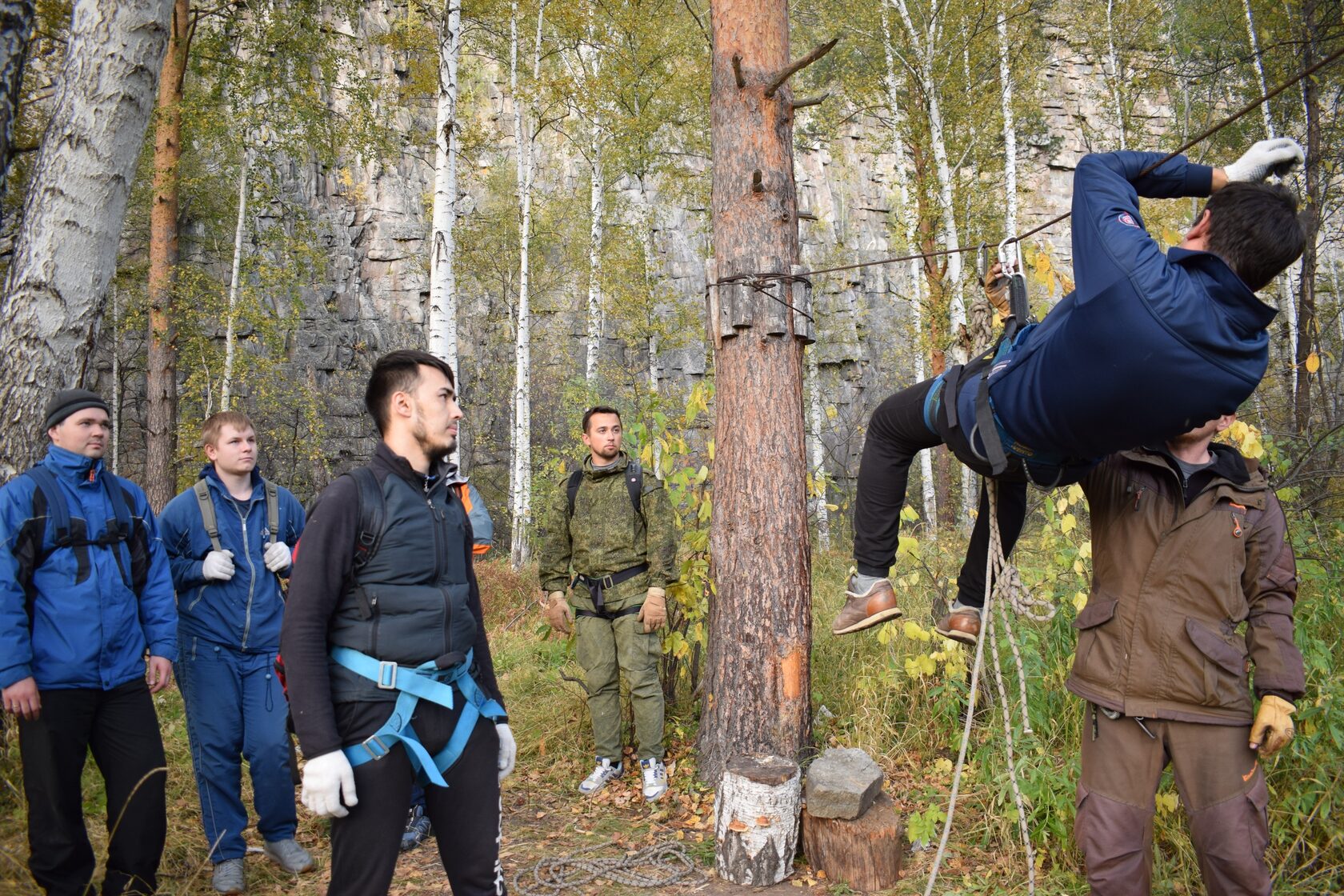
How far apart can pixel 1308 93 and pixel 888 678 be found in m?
7.97

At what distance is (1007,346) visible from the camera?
8.29ft

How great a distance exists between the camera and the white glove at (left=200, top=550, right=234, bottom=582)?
375 centimetres

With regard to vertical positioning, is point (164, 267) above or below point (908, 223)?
below

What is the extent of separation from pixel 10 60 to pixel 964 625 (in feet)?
16.4

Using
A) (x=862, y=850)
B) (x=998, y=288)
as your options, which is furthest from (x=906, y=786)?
(x=998, y=288)

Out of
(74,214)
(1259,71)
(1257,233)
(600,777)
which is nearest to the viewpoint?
(1257,233)

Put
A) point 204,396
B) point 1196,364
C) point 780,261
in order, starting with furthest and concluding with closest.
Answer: point 204,396 → point 780,261 → point 1196,364

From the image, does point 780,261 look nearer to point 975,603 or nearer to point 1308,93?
point 975,603

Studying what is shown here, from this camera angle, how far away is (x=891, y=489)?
2.86 meters

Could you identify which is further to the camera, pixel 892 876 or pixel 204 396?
pixel 204 396

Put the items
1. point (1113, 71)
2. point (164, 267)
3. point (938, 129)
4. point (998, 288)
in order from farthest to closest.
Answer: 1. point (1113, 71)
2. point (938, 129)
3. point (164, 267)
4. point (998, 288)

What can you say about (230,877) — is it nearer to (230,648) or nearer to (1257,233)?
(230,648)

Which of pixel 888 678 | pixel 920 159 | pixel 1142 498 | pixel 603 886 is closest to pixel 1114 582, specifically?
pixel 1142 498

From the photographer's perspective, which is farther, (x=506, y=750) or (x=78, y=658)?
(x=78, y=658)
